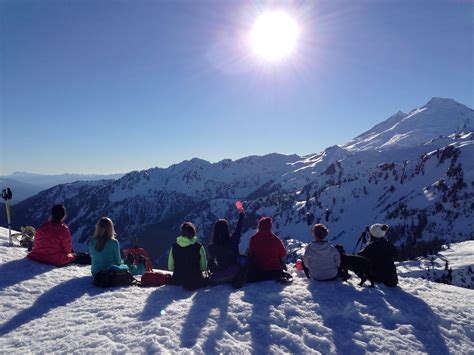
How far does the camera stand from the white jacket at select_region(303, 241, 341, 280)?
13.3 meters

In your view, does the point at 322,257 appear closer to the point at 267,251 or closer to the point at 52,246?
the point at 267,251

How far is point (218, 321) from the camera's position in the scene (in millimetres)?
9906

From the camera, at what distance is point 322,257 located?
13.5m

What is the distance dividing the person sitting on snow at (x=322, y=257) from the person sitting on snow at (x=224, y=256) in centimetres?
261

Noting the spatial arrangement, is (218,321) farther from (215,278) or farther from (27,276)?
(27,276)

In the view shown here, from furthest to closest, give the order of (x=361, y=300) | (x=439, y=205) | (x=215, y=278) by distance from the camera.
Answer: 1. (x=439, y=205)
2. (x=215, y=278)
3. (x=361, y=300)

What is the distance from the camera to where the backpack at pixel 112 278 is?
13.6 metres

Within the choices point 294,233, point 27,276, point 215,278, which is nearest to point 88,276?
point 27,276

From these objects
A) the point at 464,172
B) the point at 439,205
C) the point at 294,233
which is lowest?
the point at 294,233

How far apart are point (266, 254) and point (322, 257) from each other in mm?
2097

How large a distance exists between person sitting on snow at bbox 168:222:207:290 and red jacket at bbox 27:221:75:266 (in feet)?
18.0

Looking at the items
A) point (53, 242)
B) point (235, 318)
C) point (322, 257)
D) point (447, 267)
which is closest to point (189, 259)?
point (235, 318)

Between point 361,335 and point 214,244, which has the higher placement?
point 214,244

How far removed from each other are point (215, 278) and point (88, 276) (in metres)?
5.61
